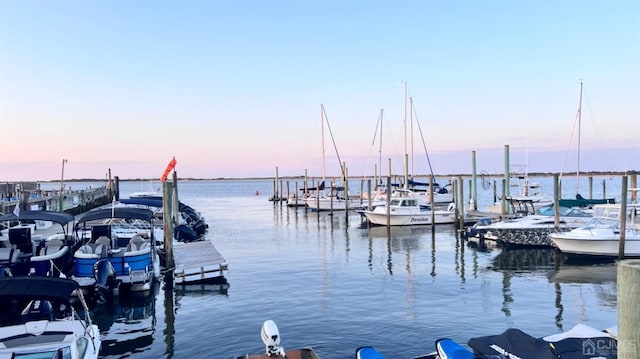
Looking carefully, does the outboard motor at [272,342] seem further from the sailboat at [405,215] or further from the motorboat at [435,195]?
the motorboat at [435,195]

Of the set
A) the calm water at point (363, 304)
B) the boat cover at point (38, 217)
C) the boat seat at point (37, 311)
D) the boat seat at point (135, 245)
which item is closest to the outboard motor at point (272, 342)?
the calm water at point (363, 304)

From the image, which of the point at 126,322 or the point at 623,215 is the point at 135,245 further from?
the point at 623,215

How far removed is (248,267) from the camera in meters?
21.6

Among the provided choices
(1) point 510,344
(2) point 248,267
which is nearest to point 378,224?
(2) point 248,267

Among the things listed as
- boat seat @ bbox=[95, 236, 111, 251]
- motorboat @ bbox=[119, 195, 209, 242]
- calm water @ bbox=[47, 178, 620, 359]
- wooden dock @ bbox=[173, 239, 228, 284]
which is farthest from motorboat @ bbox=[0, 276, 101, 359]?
motorboat @ bbox=[119, 195, 209, 242]

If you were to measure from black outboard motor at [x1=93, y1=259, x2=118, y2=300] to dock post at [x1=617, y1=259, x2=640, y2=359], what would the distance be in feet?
45.9

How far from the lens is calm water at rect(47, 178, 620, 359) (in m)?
11.9

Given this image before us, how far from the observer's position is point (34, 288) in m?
9.38

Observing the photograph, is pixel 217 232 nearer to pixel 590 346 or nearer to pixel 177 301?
pixel 177 301

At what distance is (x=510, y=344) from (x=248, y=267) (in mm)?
14957

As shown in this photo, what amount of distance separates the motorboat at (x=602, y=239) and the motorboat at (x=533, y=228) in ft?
6.98

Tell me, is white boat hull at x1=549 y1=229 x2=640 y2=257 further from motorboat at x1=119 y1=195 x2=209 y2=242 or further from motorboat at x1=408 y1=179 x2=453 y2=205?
motorboat at x1=408 y1=179 x2=453 y2=205

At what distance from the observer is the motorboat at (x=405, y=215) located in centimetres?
3631

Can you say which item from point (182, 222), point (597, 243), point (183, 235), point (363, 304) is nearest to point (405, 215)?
point (597, 243)
